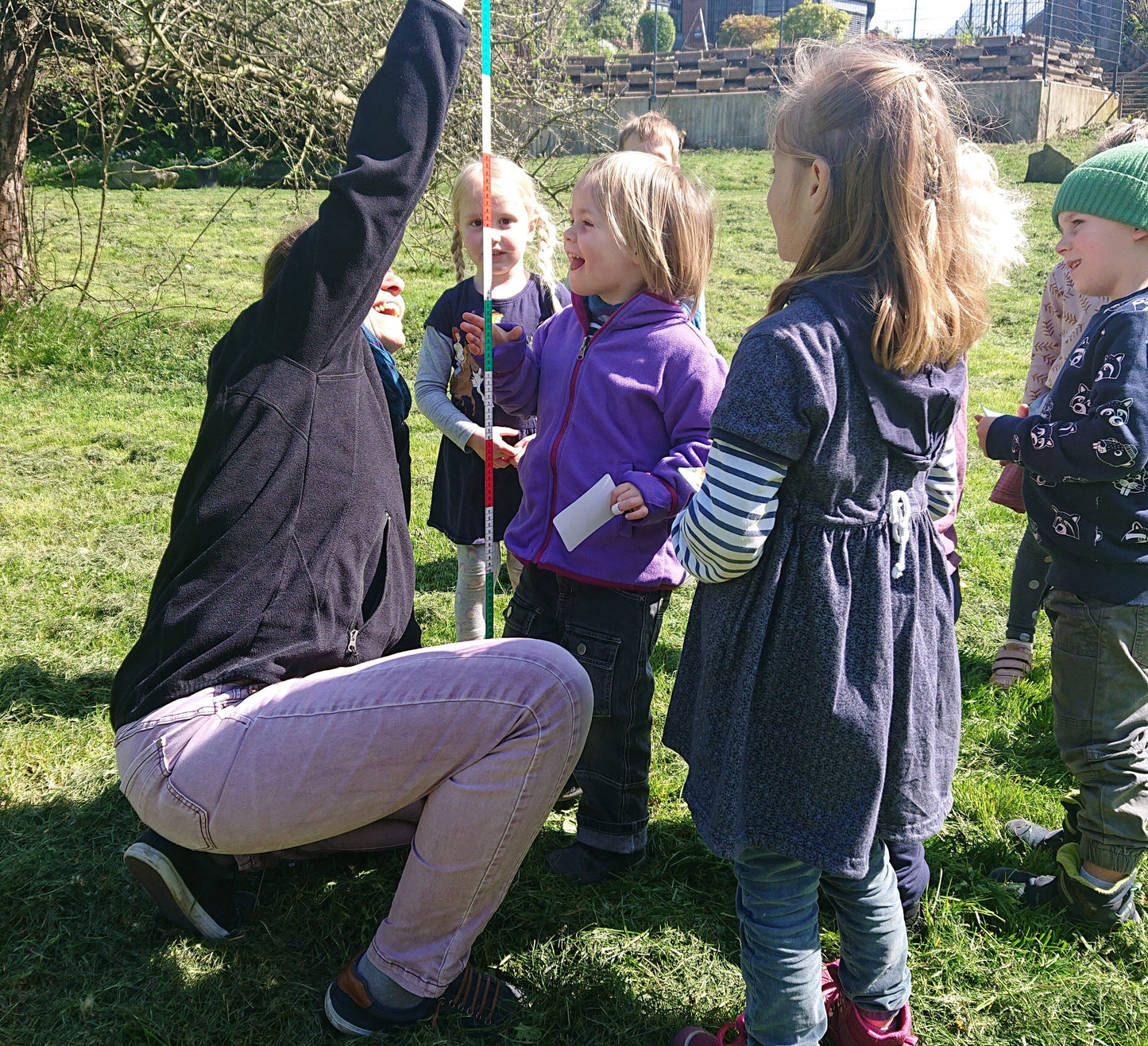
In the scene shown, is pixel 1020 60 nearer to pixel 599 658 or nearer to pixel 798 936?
pixel 599 658

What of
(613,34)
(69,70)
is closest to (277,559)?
(69,70)

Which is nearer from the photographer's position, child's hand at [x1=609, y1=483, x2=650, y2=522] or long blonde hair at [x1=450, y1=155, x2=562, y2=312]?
child's hand at [x1=609, y1=483, x2=650, y2=522]

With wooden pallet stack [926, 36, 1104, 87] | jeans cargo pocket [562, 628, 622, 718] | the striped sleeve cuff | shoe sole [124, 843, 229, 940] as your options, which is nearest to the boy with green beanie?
the striped sleeve cuff

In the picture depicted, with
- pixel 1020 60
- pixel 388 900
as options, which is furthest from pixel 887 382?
pixel 1020 60

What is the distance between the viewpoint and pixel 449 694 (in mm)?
1953

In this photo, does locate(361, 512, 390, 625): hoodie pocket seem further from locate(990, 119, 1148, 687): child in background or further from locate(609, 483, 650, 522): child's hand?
locate(990, 119, 1148, 687): child in background

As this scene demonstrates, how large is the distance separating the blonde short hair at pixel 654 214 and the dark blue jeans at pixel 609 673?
77 centimetres

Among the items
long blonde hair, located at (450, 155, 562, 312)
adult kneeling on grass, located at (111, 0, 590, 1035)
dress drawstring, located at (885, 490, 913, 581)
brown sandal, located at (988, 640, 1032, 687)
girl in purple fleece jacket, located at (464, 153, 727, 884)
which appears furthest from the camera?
brown sandal, located at (988, 640, 1032, 687)

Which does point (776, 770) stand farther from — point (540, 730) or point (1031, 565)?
point (1031, 565)

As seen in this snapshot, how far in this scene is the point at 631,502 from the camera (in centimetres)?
228

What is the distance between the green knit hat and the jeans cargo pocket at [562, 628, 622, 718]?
1.49m

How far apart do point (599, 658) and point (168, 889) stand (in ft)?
3.55

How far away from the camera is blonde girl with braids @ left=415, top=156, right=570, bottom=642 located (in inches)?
130

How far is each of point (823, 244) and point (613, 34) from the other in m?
47.8
